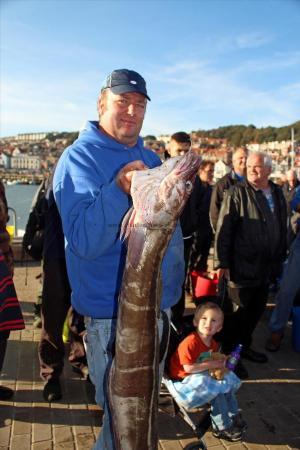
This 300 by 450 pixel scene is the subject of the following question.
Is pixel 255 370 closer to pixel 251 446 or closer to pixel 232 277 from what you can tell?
pixel 232 277

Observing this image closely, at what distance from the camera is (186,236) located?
225 inches

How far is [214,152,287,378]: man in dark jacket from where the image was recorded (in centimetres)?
459

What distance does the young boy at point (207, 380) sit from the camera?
3293 millimetres

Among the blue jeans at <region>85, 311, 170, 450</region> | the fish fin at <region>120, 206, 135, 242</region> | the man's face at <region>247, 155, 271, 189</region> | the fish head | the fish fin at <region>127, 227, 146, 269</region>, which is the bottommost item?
the blue jeans at <region>85, 311, 170, 450</region>

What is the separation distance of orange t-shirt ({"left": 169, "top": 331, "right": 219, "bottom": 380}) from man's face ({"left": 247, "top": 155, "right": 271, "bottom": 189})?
1.99 metres

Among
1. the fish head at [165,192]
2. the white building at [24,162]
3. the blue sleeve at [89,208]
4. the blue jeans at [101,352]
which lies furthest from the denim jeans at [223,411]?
the white building at [24,162]

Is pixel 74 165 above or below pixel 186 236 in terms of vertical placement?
above

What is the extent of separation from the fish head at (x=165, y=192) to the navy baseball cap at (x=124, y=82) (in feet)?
2.55

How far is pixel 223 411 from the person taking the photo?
333cm

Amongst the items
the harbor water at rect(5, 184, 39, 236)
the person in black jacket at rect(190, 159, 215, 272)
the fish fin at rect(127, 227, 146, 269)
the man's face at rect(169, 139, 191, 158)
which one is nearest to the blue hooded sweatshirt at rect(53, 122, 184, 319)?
the fish fin at rect(127, 227, 146, 269)

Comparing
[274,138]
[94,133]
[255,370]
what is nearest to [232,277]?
[255,370]

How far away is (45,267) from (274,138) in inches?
5202

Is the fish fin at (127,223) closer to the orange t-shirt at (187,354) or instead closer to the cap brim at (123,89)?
the cap brim at (123,89)

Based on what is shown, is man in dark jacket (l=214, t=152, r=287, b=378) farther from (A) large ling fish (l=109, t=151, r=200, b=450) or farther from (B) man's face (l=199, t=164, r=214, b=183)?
(A) large ling fish (l=109, t=151, r=200, b=450)
